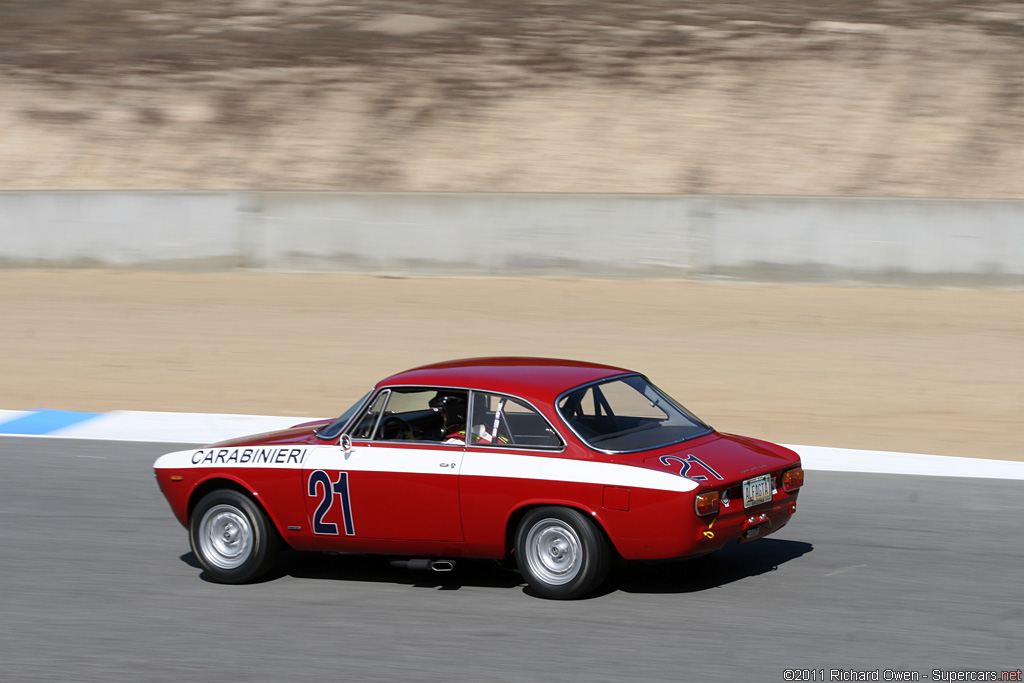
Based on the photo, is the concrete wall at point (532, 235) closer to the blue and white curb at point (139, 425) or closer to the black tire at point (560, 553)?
the blue and white curb at point (139, 425)

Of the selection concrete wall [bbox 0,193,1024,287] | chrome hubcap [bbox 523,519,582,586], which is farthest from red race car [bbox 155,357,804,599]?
concrete wall [bbox 0,193,1024,287]

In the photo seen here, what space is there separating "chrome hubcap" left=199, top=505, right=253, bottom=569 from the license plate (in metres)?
2.80


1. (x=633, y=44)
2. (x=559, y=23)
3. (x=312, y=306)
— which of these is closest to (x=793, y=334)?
(x=312, y=306)

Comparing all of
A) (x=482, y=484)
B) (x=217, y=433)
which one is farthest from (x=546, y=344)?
(x=482, y=484)

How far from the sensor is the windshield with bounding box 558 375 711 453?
6.40m

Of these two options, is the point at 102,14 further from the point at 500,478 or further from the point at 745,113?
the point at 500,478

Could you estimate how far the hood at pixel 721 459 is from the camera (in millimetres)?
6109

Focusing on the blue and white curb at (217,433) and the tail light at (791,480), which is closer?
the tail light at (791,480)

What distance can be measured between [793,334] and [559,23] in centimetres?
1568

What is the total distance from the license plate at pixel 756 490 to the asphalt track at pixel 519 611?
20.8 inches

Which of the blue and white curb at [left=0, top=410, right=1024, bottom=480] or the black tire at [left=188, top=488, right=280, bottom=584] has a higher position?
the black tire at [left=188, top=488, right=280, bottom=584]

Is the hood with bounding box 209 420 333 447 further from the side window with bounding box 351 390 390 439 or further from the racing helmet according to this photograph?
the racing helmet

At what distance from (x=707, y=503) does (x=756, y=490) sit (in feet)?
1.53

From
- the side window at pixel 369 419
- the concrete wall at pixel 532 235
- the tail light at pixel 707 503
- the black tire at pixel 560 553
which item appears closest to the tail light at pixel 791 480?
the tail light at pixel 707 503
